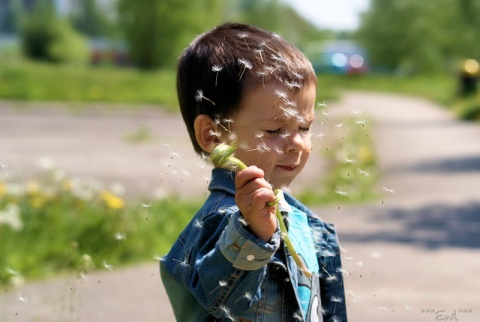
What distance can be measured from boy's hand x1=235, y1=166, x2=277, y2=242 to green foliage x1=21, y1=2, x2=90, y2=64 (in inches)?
1555

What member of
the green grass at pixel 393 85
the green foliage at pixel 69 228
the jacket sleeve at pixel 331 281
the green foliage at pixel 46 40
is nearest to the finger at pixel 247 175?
the jacket sleeve at pixel 331 281

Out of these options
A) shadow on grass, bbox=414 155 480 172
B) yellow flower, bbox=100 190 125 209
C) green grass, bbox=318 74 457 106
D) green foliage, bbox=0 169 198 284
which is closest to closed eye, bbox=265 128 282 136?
green foliage, bbox=0 169 198 284

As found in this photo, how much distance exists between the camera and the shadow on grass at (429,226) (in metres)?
6.33

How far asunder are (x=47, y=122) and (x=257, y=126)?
1508 centimetres

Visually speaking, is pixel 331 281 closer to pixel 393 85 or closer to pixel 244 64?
pixel 244 64

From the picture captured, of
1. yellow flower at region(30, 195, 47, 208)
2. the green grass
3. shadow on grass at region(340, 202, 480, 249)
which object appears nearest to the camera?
yellow flower at region(30, 195, 47, 208)

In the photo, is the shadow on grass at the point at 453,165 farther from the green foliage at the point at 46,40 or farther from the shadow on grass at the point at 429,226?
the green foliage at the point at 46,40

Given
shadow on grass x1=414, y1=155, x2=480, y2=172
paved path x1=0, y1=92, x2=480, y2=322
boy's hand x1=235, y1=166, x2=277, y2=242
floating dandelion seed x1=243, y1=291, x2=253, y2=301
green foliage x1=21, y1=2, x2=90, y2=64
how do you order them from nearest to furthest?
boy's hand x1=235, y1=166, x2=277, y2=242, floating dandelion seed x1=243, y1=291, x2=253, y2=301, paved path x1=0, y1=92, x2=480, y2=322, shadow on grass x1=414, y1=155, x2=480, y2=172, green foliage x1=21, y1=2, x2=90, y2=64

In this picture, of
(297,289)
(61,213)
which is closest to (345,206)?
(61,213)

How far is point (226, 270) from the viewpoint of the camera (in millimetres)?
2064

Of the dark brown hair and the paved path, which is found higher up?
the dark brown hair

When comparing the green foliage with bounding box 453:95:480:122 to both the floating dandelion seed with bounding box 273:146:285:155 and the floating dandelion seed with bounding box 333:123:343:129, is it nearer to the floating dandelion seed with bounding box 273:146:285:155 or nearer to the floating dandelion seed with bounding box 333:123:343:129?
the floating dandelion seed with bounding box 333:123:343:129

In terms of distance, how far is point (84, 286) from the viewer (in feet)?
16.8

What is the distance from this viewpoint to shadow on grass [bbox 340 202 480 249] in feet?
20.8
